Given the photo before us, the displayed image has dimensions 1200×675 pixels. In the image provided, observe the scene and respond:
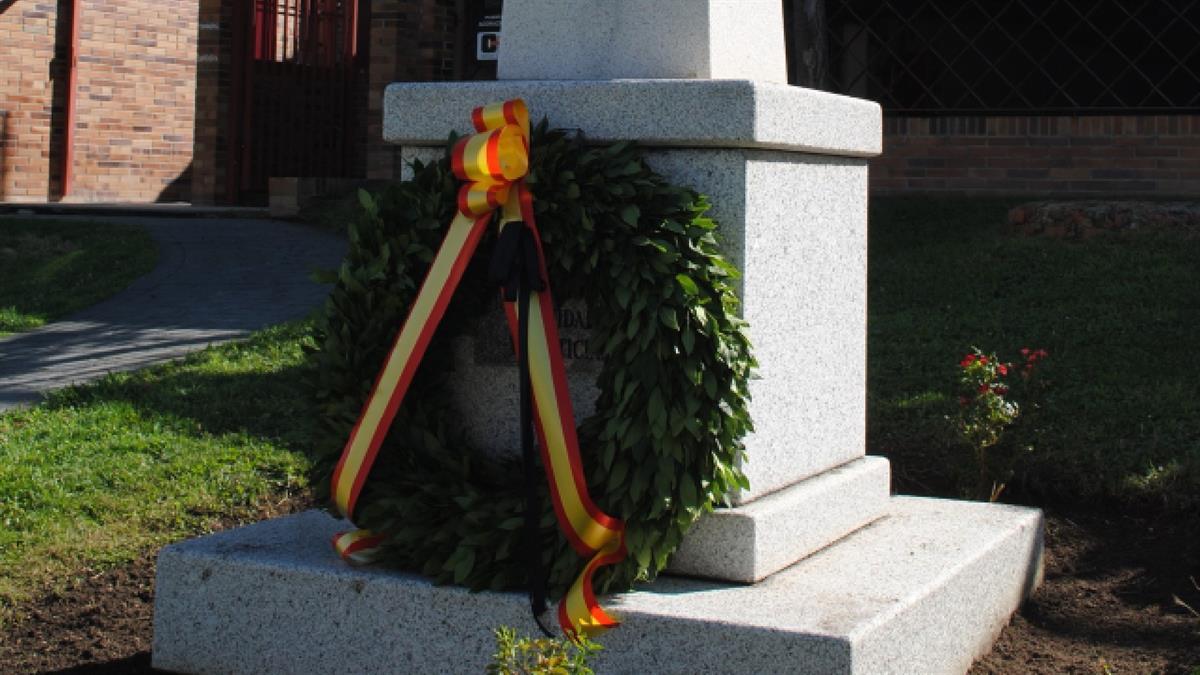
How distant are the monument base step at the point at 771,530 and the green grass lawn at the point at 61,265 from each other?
6.05m

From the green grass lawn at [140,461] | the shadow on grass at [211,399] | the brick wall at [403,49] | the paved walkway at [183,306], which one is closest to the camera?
the green grass lawn at [140,461]

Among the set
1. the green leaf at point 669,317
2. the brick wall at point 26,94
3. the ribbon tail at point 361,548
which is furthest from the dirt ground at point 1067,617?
the brick wall at point 26,94

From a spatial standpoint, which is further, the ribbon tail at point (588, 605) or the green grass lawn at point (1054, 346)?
the green grass lawn at point (1054, 346)

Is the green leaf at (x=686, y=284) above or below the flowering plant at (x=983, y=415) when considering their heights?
above

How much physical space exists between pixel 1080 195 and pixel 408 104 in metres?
8.02

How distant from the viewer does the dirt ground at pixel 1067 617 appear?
4.29m

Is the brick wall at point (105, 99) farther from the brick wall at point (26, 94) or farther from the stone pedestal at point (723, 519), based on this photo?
the stone pedestal at point (723, 519)

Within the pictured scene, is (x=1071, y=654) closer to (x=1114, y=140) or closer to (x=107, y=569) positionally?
(x=107, y=569)

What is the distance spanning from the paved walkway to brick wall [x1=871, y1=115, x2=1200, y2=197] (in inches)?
175

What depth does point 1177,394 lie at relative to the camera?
21.8ft

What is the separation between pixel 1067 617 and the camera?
4.82 metres

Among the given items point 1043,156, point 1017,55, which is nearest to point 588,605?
point 1043,156

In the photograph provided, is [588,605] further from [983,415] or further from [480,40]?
[480,40]

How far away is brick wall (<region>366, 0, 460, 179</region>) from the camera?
14492 mm
